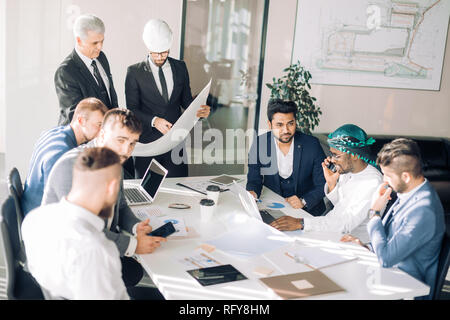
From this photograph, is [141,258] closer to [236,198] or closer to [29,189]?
[29,189]

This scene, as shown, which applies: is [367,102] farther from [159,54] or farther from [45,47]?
[45,47]

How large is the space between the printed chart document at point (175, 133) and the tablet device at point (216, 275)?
1573 mm

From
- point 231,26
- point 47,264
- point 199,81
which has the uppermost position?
point 231,26

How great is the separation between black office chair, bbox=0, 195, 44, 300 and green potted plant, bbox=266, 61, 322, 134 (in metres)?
3.53

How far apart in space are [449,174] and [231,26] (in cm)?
311

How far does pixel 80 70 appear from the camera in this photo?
138 inches

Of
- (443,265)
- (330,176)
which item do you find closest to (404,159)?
(443,265)

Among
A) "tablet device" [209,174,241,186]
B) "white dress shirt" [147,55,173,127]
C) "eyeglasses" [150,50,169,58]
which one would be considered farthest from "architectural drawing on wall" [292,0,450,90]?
"tablet device" [209,174,241,186]

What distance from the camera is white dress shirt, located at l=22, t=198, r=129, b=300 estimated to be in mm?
1567

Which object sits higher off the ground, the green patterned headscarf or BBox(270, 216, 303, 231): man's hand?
the green patterned headscarf

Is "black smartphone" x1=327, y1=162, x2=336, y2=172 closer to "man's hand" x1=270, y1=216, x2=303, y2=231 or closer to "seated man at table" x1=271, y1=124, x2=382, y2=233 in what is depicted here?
"seated man at table" x1=271, y1=124, x2=382, y2=233

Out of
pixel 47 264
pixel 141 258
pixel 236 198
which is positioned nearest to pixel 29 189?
pixel 141 258
